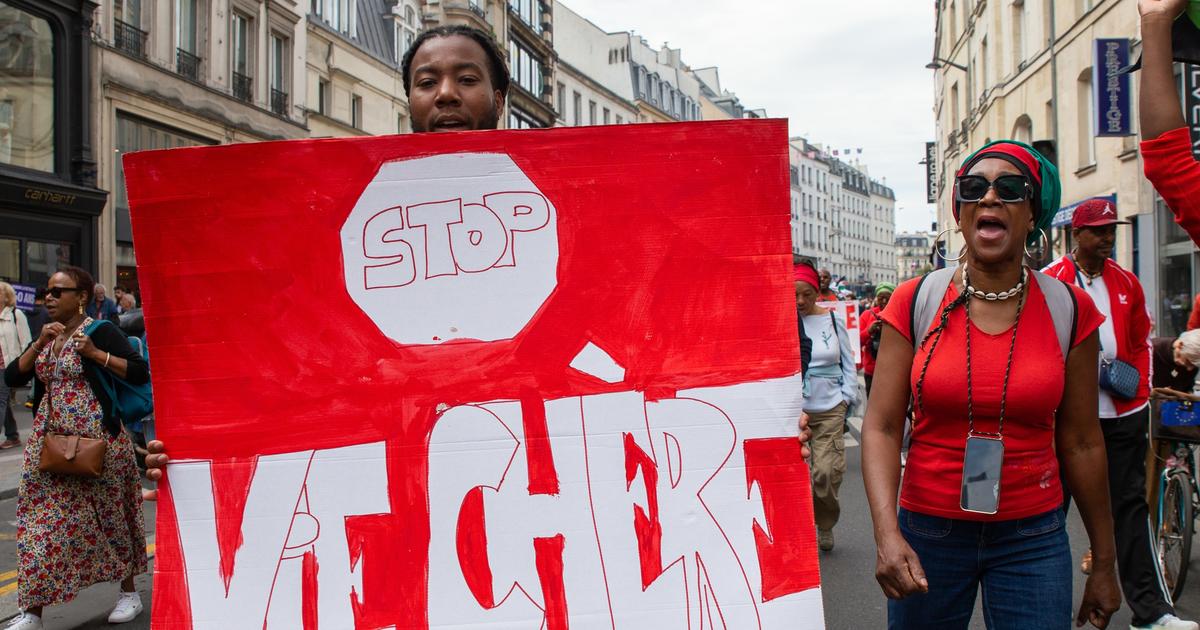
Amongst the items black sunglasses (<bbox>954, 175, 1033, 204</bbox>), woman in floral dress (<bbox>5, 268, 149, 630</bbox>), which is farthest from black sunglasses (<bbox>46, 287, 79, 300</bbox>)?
black sunglasses (<bbox>954, 175, 1033, 204</bbox>)

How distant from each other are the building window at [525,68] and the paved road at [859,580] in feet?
106

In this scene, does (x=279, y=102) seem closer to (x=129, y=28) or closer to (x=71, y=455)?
(x=129, y=28)

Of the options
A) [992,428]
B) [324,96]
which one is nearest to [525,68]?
[324,96]

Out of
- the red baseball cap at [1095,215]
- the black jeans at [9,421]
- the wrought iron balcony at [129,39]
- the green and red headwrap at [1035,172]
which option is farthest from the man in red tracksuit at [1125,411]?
the wrought iron balcony at [129,39]

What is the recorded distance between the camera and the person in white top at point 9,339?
10.5m

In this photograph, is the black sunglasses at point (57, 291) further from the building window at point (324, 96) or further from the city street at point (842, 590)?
the building window at point (324, 96)

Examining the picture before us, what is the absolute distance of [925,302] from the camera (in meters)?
2.51

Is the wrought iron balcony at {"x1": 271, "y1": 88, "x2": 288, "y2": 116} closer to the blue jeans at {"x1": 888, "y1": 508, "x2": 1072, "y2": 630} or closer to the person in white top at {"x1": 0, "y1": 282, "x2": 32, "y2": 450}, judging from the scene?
the person in white top at {"x1": 0, "y1": 282, "x2": 32, "y2": 450}

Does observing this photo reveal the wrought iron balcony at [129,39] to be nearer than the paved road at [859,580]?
No

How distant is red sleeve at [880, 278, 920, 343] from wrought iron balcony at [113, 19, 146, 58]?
1916 cm

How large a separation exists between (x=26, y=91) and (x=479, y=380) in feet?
57.9

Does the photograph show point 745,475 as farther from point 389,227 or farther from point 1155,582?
point 1155,582

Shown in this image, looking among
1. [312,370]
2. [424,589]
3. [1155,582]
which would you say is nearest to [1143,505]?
[1155,582]

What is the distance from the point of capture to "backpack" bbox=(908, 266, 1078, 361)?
2.40m
